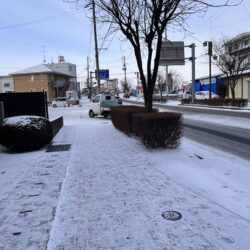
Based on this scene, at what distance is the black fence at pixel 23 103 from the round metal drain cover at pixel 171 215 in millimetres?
10850

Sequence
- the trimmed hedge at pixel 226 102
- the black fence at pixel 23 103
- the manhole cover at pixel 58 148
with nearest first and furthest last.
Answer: the manhole cover at pixel 58 148, the black fence at pixel 23 103, the trimmed hedge at pixel 226 102

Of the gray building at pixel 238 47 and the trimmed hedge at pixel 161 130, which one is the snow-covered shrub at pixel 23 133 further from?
the gray building at pixel 238 47

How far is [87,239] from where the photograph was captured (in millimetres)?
3938

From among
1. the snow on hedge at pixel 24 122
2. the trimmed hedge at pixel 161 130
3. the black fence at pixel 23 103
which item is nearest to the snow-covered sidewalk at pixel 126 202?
the trimmed hedge at pixel 161 130

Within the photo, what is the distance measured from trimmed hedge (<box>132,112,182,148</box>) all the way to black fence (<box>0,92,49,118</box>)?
6.86 meters

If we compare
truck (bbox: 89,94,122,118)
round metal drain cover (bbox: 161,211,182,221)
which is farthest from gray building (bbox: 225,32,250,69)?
round metal drain cover (bbox: 161,211,182,221)

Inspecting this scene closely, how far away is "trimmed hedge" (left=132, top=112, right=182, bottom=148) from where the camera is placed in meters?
8.87

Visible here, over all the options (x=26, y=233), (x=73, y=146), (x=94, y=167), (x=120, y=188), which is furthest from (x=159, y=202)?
(x=73, y=146)

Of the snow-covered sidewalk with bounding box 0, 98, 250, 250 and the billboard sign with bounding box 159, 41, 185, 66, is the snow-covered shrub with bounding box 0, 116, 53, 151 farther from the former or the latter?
the billboard sign with bounding box 159, 41, 185, 66

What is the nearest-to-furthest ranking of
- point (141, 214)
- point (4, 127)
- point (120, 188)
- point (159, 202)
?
point (141, 214), point (159, 202), point (120, 188), point (4, 127)

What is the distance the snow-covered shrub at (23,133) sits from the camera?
10.1m

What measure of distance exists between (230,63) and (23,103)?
31.7m

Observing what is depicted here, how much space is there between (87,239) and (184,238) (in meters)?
1.08

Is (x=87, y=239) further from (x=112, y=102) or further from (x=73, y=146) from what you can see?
(x=112, y=102)
